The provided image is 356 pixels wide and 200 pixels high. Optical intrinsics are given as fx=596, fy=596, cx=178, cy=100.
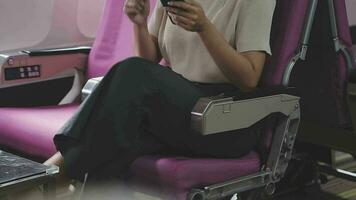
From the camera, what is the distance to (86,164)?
1.51 meters

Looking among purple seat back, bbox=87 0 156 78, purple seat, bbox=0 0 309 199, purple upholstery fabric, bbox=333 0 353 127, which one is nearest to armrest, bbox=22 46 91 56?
purple seat back, bbox=87 0 156 78

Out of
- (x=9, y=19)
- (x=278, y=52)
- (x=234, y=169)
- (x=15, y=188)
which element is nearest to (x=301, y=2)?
(x=278, y=52)

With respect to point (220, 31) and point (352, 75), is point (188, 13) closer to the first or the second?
point (220, 31)

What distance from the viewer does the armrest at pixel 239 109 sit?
4.77 ft

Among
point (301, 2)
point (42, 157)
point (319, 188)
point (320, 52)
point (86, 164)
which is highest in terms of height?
point (301, 2)

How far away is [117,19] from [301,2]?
94 centimetres

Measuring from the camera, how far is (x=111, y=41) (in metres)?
2.45

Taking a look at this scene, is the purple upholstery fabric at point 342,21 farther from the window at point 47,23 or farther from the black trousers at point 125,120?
the window at point 47,23

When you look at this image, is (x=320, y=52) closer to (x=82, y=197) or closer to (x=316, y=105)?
(x=316, y=105)

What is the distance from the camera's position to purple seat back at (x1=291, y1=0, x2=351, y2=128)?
1.85 m

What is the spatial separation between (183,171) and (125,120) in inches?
7.8

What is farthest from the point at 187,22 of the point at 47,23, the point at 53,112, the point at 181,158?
the point at 47,23

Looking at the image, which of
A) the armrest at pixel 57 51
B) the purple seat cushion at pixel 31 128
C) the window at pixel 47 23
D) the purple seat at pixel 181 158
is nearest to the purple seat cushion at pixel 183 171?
the purple seat at pixel 181 158

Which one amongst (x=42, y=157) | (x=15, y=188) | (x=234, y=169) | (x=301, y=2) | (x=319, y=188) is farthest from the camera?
(x=319, y=188)
